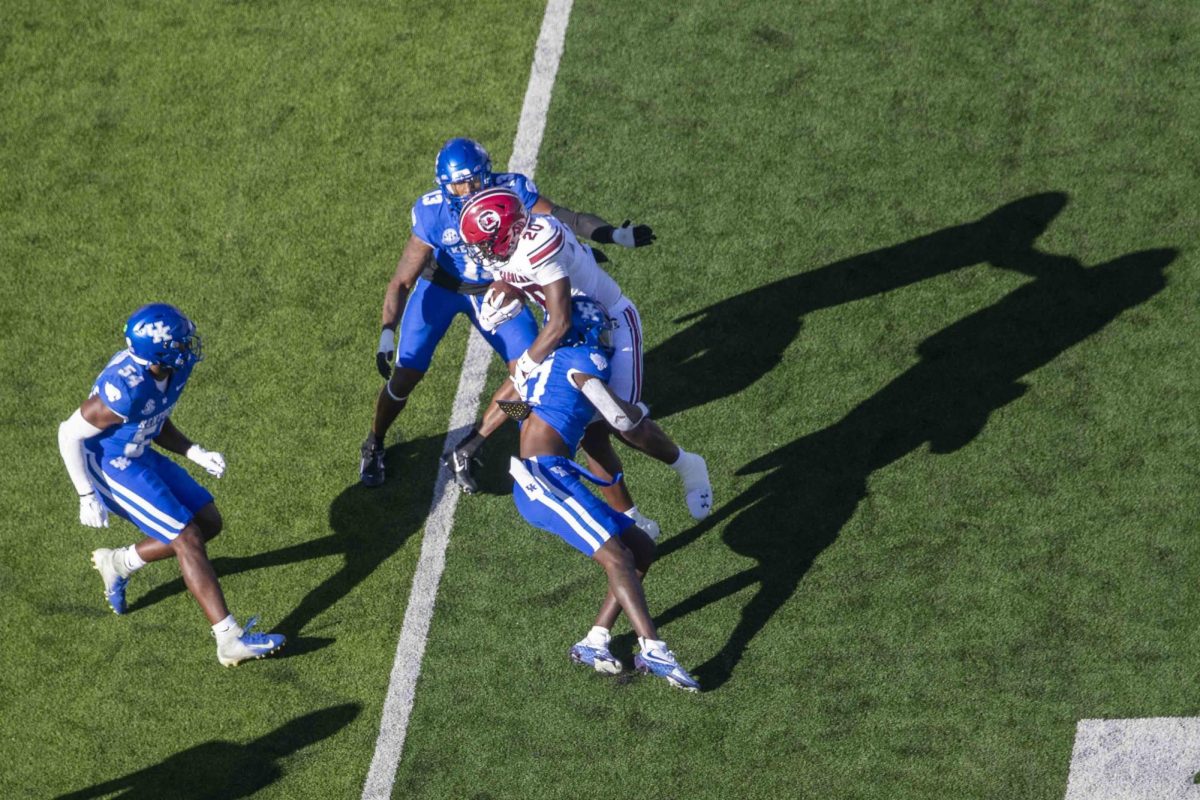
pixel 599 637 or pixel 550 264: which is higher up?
pixel 550 264

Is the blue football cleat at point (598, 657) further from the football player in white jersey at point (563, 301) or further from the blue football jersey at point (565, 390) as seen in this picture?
the blue football jersey at point (565, 390)

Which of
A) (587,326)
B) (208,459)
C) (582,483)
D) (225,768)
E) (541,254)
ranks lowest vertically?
(225,768)

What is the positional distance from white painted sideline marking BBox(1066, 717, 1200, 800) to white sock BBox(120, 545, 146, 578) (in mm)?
4881

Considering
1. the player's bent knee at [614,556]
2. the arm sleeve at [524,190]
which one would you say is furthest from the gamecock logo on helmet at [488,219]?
the player's bent knee at [614,556]

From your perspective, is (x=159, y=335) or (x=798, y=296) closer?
(x=159, y=335)

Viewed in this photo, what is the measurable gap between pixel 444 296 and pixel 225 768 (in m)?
2.76

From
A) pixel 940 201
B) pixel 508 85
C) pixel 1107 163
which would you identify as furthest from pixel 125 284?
pixel 1107 163

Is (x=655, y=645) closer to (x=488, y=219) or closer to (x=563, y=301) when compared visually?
(x=563, y=301)

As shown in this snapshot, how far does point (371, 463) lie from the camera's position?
811 centimetres

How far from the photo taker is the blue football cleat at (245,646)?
7371 mm

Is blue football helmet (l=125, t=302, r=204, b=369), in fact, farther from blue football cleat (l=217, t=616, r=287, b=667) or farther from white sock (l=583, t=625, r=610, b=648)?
white sock (l=583, t=625, r=610, b=648)

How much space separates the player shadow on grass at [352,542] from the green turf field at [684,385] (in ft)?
0.09

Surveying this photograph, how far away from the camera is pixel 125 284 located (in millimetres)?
9117

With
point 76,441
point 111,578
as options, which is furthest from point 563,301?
point 111,578
